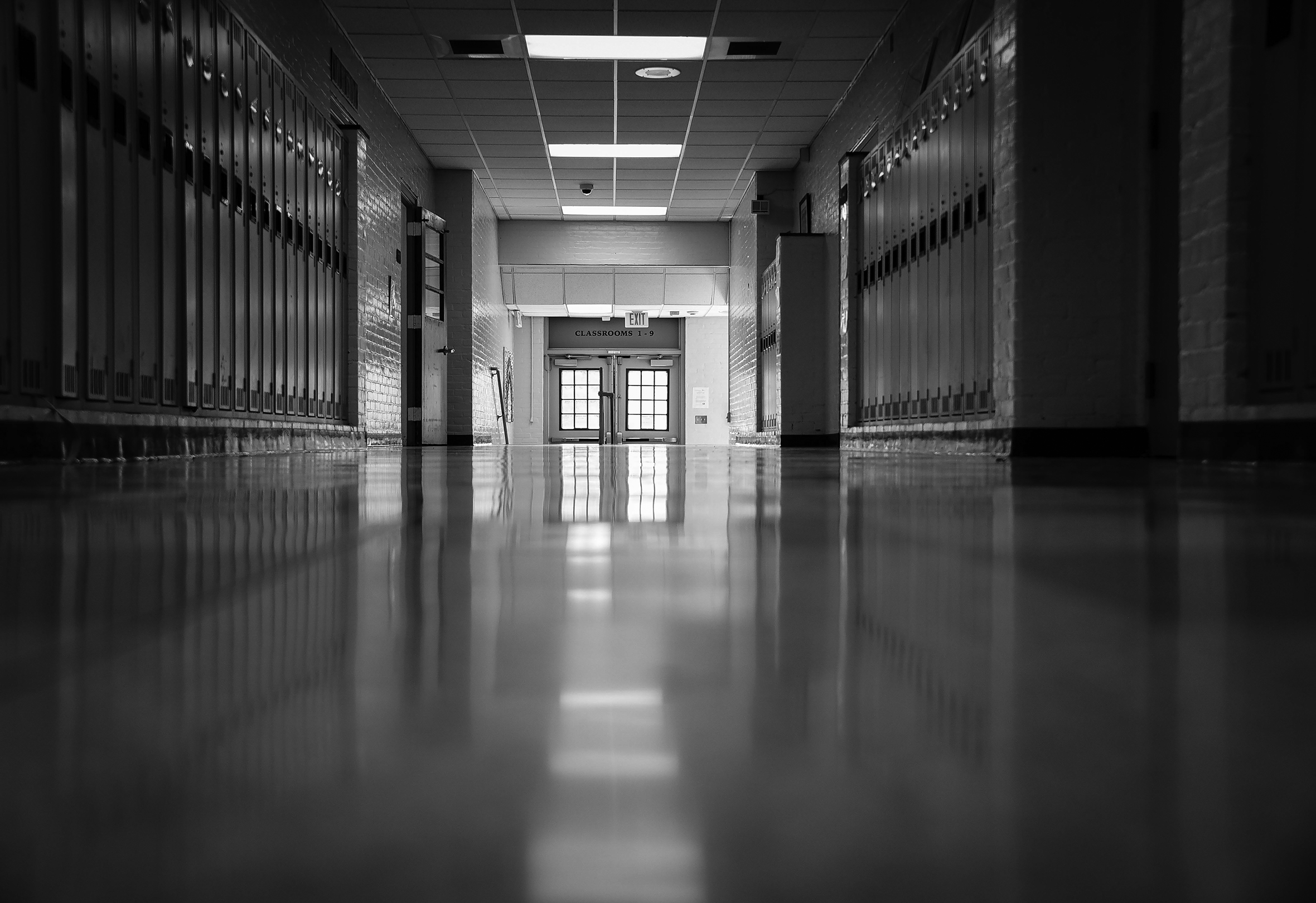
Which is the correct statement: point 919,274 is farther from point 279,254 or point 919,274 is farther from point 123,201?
point 123,201

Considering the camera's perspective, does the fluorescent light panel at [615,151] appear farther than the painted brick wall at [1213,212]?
Yes

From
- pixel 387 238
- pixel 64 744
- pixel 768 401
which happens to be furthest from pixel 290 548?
pixel 768 401

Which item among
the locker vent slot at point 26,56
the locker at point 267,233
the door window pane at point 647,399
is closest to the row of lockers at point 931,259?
the locker at point 267,233

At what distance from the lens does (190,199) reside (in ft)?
18.7

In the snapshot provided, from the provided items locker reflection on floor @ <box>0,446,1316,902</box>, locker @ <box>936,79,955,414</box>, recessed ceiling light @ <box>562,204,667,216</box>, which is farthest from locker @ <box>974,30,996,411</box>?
recessed ceiling light @ <box>562,204,667,216</box>

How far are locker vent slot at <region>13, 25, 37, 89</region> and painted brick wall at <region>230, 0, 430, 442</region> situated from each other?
3428 millimetres

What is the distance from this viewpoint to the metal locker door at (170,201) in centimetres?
529

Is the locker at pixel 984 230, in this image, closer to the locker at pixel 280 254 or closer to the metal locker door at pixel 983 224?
the metal locker door at pixel 983 224

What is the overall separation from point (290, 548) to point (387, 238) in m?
10.9

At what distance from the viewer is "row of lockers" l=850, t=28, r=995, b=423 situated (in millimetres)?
6516

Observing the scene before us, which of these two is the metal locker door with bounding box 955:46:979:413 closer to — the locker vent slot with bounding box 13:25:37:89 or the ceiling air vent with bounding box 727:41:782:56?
the ceiling air vent with bounding box 727:41:782:56

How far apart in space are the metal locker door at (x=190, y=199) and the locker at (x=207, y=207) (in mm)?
53

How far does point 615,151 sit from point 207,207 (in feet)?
25.6

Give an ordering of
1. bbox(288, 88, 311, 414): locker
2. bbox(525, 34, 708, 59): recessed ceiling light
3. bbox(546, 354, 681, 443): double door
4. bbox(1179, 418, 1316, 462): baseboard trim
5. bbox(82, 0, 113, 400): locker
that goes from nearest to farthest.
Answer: bbox(1179, 418, 1316, 462): baseboard trim → bbox(82, 0, 113, 400): locker → bbox(288, 88, 311, 414): locker → bbox(525, 34, 708, 59): recessed ceiling light → bbox(546, 354, 681, 443): double door
